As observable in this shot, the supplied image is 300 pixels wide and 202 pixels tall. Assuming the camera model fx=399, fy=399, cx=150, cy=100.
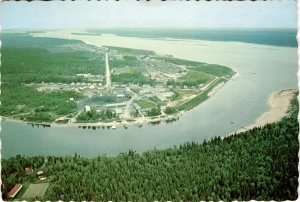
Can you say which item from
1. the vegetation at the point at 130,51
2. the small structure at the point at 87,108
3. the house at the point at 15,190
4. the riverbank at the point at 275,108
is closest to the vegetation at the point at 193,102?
the riverbank at the point at 275,108

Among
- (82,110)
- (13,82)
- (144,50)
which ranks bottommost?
(82,110)

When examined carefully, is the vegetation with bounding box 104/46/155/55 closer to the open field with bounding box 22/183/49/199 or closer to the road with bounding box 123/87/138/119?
the road with bounding box 123/87/138/119

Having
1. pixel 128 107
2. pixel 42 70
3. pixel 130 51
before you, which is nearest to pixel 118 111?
pixel 128 107

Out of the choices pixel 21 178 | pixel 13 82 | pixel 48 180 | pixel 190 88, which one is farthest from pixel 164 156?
pixel 13 82

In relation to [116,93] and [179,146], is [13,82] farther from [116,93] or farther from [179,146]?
[179,146]

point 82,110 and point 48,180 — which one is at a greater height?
point 82,110

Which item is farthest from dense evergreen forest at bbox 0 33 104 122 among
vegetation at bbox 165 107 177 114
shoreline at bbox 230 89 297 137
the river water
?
shoreline at bbox 230 89 297 137

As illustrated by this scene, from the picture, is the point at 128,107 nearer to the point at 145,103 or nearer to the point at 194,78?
the point at 145,103
